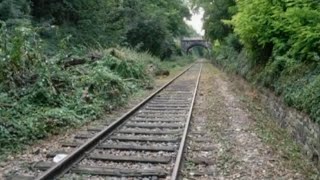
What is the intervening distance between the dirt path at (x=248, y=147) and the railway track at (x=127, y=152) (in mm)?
589

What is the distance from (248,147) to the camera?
294 inches

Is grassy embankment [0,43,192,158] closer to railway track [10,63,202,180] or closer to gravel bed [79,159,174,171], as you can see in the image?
railway track [10,63,202,180]

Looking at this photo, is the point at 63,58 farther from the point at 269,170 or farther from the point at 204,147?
the point at 269,170

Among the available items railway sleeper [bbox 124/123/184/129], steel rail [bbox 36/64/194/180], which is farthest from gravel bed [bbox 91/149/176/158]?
railway sleeper [bbox 124/123/184/129]

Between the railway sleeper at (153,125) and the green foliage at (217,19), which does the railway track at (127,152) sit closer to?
the railway sleeper at (153,125)

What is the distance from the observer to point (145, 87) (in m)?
17.6

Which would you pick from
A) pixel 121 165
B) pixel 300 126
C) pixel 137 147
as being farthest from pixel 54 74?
pixel 300 126

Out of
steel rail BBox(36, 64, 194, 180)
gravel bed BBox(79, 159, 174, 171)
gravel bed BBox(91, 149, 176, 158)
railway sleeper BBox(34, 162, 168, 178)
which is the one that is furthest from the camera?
gravel bed BBox(91, 149, 176, 158)

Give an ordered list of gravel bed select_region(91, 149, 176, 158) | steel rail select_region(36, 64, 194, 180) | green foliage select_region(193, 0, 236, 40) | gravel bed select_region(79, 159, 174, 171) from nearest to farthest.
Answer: steel rail select_region(36, 64, 194, 180) < gravel bed select_region(79, 159, 174, 171) < gravel bed select_region(91, 149, 176, 158) < green foliage select_region(193, 0, 236, 40)

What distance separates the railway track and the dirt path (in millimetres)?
589

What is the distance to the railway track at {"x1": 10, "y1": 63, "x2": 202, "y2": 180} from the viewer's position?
5.57 meters

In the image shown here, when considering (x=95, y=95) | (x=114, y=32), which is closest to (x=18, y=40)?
(x=95, y=95)

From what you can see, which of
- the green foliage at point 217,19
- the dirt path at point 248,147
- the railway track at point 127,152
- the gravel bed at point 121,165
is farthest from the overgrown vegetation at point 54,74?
the green foliage at point 217,19

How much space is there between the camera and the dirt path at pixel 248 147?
19.8 ft
